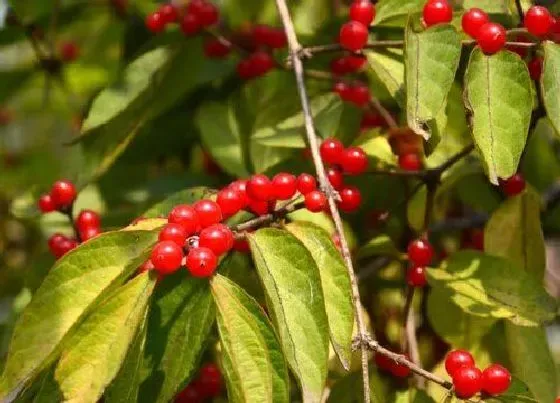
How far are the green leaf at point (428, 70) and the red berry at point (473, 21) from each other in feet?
0.16

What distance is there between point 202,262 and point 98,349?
0.16 meters

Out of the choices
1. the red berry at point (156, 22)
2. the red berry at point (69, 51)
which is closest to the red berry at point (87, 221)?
the red berry at point (156, 22)

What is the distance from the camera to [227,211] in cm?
123

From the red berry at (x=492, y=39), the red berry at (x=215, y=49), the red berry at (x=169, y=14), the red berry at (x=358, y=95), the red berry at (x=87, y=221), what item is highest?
the red berry at (x=492, y=39)

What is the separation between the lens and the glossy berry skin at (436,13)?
51.1 inches

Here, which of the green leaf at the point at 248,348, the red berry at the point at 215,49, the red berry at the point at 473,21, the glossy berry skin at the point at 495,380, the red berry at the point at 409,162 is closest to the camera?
the green leaf at the point at 248,348

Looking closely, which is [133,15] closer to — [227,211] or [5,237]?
[5,237]

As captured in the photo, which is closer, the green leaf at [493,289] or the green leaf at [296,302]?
the green leaf at [296,302]

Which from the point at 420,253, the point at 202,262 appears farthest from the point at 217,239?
the point at 420,253

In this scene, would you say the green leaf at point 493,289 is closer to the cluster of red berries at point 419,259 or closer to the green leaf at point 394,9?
the cluster of red berries at point 419,259

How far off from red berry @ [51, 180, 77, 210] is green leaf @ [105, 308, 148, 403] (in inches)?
15.4

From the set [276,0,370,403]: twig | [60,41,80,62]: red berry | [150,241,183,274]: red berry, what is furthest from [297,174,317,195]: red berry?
[60,41,80,62]: red berry

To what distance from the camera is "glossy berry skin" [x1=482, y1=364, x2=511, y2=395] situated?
1139mm

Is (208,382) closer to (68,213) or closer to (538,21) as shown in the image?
(68,213)
